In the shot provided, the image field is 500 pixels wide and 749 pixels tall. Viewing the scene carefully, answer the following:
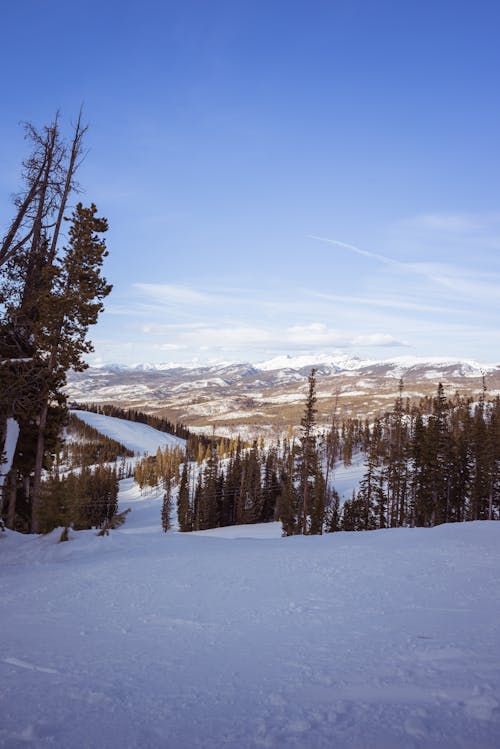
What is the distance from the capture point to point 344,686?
4902mm

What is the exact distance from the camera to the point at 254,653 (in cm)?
610

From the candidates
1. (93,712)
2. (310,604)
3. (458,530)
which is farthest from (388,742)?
(458,530)

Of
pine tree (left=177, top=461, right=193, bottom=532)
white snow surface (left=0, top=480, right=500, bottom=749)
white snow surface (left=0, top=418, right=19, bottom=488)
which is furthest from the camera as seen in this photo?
pine tree (left=177, top=461, right=193, bottom=532)

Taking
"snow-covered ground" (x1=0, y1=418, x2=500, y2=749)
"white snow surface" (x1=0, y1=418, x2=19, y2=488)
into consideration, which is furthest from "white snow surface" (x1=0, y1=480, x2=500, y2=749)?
"white snow surface" (x1=0, y1=418, x2=19, y2=488)

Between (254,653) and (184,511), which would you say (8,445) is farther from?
(184,511)

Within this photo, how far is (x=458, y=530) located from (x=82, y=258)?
19314 mm

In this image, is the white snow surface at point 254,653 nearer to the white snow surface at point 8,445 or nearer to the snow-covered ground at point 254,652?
the snow-covered ground at point 254,652

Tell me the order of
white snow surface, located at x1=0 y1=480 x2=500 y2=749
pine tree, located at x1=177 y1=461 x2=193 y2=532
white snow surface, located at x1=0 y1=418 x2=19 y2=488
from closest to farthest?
white snow surface, located at x1=0 y1=480 x2=500 y2=749, white snow surface, located at x1=0 y1=418 x2=19 y2=488, pine tree, located at x1=177 y1=461 x2=193 y2=532

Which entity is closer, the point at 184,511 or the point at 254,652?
the point at 254,652

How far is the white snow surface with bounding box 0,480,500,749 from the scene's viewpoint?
401 centimetres

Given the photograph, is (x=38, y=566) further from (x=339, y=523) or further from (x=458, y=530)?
(x=339, y=523)

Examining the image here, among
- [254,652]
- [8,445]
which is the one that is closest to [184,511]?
[8,445]

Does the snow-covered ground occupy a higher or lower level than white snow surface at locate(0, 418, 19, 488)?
lower

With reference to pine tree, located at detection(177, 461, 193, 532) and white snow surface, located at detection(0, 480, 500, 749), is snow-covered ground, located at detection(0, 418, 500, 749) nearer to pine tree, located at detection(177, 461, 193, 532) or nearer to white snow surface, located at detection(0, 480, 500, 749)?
white snow surface, located at detection(0, 480, 500, 749)
